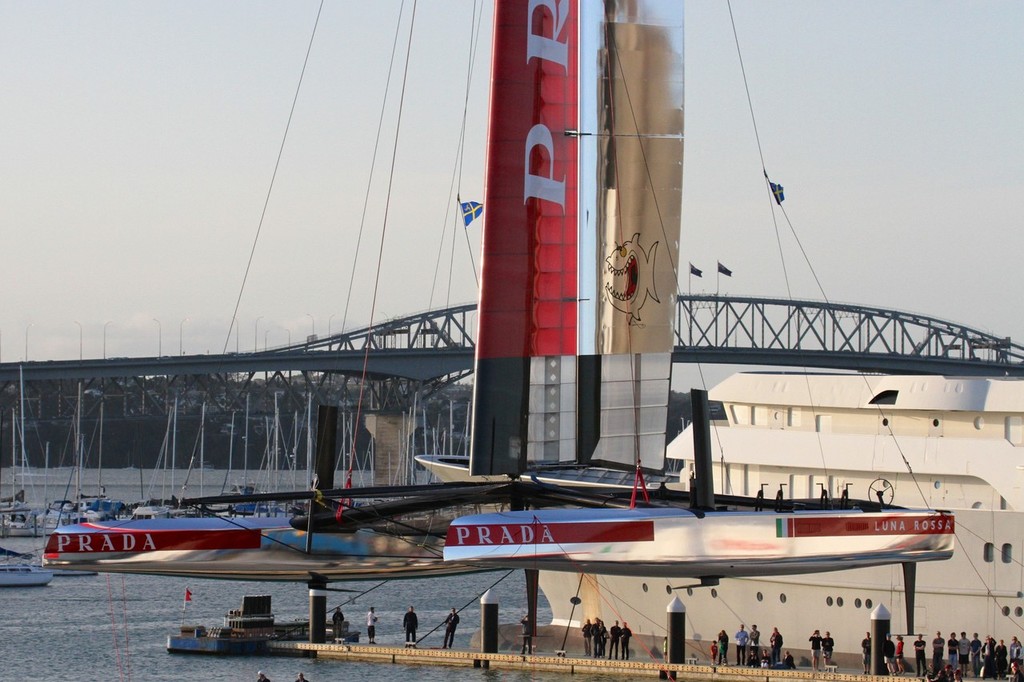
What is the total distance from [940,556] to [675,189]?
5.85m

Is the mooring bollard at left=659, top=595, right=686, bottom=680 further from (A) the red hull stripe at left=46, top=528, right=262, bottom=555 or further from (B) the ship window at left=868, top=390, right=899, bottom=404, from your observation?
(A) the red hull stripe at left=46, top=528, right=262, bottom=555

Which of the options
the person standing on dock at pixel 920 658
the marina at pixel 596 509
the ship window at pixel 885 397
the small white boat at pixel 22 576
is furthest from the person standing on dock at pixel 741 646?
the small white boat at pixel 22 576

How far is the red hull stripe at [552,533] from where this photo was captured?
18.5 m

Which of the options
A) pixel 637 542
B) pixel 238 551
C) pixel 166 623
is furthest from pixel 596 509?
pixel 166 623

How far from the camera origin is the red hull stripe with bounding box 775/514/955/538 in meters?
19.3

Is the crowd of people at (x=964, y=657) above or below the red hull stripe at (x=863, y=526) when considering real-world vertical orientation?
below

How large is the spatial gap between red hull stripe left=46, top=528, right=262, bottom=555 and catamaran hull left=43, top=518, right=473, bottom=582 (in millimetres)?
12

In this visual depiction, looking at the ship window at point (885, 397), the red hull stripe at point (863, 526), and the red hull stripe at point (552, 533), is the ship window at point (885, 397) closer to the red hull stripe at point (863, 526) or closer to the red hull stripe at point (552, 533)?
the red hull stripe at point (863, 526)

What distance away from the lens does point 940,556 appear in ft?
67.1

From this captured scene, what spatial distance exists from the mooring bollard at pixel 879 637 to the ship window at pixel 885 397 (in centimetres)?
689

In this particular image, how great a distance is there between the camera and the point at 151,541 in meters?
19.8

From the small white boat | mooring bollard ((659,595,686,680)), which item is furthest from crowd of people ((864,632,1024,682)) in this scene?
the small white boat

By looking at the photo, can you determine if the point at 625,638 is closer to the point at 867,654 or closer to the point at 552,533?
the point at 867,654

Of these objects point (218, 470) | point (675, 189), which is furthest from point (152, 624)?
point (218, 470)
